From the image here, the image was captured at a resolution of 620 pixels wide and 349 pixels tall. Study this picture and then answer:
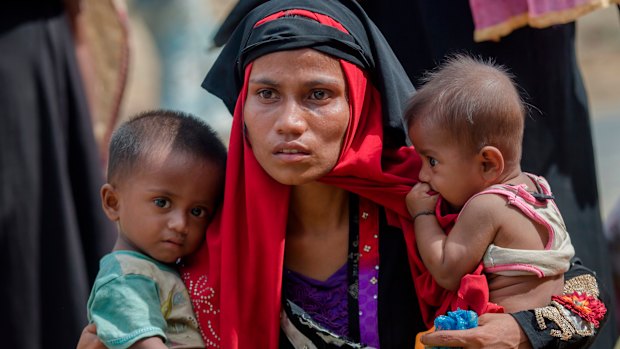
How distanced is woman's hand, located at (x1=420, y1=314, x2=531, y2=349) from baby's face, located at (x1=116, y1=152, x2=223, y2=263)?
83 cm

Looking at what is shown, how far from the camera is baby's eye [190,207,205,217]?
344cm

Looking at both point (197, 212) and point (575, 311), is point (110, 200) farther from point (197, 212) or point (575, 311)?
point (575, 311)

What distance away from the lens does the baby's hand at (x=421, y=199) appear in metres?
3.15

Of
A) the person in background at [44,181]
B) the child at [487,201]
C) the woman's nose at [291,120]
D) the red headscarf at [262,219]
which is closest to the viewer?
the child at [487,201]

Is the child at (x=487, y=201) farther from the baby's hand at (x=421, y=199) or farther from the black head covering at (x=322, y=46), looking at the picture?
the black head covering at (x=322, y=46)

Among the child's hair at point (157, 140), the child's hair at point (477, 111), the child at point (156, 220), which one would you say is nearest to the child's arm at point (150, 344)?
the child at point (156, 220)

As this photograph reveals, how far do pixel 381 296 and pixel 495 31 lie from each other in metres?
1.15

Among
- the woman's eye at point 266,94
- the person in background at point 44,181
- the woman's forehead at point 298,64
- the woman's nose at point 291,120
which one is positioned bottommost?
the person in background at point 44,181

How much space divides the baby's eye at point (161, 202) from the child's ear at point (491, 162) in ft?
3.12

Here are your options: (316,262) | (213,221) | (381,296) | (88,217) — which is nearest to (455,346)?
(381,296)

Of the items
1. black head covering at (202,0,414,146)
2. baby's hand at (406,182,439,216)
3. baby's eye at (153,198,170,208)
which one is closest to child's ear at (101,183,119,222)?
baby's eye at (153,198,170,208)

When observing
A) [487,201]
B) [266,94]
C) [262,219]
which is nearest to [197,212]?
[262,219]

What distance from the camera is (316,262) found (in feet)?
11.1

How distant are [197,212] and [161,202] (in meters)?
0.12
